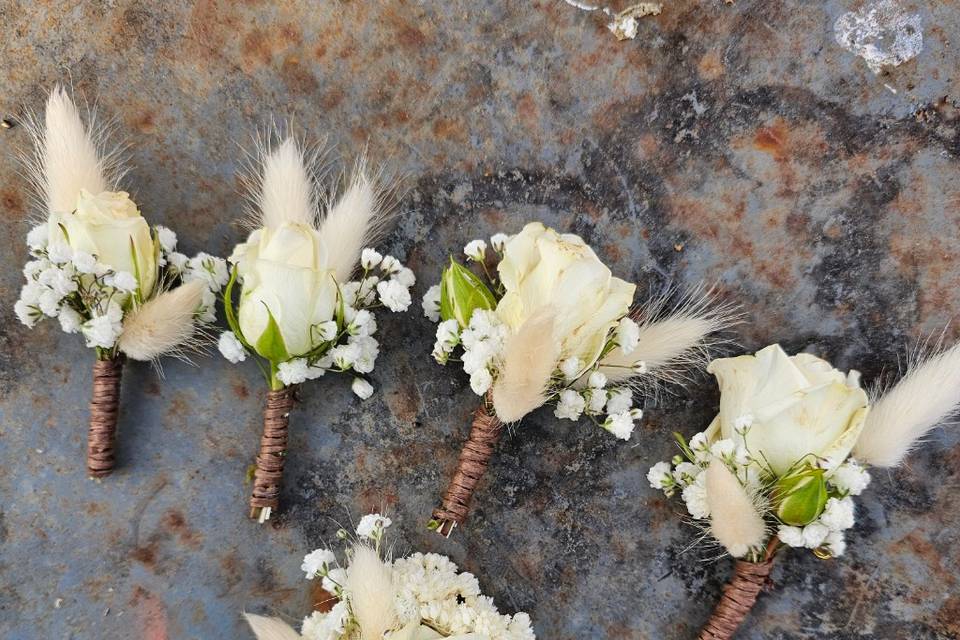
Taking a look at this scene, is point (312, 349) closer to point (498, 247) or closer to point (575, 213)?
point (498, 247)

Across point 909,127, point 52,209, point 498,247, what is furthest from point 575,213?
point 52,209

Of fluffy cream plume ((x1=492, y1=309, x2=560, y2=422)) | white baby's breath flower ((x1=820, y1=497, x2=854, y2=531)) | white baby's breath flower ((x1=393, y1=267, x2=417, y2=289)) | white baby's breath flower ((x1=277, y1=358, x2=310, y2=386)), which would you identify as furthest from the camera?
white baby's breath flower ((x1=393, y1=267, x2=417, y2=289))

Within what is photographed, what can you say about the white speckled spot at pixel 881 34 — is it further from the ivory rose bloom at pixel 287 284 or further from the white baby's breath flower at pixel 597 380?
the ivory rose bloom at pixel 287 284

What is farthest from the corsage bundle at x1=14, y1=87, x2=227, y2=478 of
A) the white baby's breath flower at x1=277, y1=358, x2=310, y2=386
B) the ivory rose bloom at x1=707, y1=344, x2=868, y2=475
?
the ivory rose bloom at x1=707, y1=344, x2=868, y2=475

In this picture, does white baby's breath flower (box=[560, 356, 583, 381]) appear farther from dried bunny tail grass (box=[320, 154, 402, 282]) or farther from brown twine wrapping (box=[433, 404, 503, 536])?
dried bunny tail grass (box=[320, 154, 402, 282])

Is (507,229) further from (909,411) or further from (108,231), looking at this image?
(909,411)

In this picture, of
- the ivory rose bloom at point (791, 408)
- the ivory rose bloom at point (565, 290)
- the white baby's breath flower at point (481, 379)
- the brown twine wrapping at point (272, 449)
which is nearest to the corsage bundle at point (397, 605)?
the brown twine wrapping at point (272, 449)
